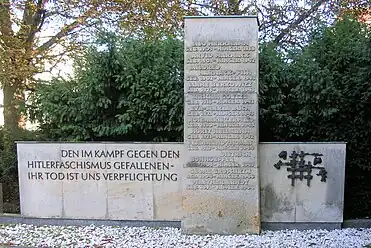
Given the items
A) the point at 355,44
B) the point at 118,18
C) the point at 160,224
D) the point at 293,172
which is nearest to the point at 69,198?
the point at 160,224

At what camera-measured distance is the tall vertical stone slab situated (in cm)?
565

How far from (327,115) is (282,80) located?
0.88 meters

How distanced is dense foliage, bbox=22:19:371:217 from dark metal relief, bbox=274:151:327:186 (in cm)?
75

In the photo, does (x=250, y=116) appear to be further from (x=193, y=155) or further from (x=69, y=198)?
(x=69, y=198)

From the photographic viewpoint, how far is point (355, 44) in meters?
6.35

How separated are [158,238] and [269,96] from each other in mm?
2713

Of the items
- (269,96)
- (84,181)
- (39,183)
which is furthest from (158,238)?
(269,96)

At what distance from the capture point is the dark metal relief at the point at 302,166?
5824mm

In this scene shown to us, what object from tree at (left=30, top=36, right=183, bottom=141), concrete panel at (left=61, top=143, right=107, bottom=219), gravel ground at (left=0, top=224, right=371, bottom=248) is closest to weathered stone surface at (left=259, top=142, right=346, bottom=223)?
gravel ground at (left=0, top=224, right=371, bottom=248)

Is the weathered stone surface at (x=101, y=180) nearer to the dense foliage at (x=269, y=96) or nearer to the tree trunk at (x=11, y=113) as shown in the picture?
the dense foliage at (x=269, y=96)

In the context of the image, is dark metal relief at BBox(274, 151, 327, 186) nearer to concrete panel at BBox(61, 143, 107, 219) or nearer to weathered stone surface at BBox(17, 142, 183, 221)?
weathered stone surface at BBox(17, 142, 183, 221)

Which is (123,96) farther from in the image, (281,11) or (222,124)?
(281,11)

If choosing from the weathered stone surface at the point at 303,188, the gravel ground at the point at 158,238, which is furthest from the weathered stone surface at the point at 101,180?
the weathered stone surface at the point at 303,188

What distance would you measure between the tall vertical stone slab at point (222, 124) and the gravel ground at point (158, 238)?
281 millimetres
